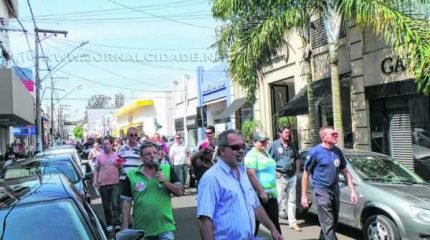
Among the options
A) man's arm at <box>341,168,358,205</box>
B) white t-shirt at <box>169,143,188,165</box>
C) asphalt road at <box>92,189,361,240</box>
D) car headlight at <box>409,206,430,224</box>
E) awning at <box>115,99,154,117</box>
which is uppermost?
awning at <box>115,99,154,117</box>

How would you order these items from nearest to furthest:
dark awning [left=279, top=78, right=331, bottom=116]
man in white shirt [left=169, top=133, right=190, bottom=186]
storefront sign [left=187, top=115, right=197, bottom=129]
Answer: man in white shirt [left=169, top=133, right=190, bottom=186] → dark awning [left=279, top=78, right=331, bottom=116] → storefront sign [left=187, top=115, right=197, bottom=129]

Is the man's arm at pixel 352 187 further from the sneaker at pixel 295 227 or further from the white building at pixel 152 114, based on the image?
the white building at pixel 152 114

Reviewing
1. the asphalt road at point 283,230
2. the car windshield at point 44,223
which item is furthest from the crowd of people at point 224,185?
the car windshield at point 44,223

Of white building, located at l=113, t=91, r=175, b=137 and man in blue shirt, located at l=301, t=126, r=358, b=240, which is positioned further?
white building, located at l=113, t=91, r=175, b=137

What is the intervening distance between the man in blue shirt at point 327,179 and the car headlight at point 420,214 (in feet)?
2.47

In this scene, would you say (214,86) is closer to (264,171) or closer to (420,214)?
(264,171)

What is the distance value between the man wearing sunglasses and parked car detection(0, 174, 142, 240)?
0.63 m

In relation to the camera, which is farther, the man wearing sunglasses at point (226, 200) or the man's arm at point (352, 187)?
the man's arm at point (352, 187)

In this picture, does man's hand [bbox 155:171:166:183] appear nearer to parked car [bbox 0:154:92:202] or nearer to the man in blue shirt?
the man in blue shirt

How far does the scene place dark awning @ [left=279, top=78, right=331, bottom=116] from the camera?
17.1 m

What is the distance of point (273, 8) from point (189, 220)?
5765 millimetres

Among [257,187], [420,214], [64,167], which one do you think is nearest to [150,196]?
[257,187]

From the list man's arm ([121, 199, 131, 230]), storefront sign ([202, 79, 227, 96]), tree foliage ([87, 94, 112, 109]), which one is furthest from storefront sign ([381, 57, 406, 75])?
tree foliage ([87, 94, 112, 109])

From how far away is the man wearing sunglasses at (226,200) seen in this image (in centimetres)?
414
